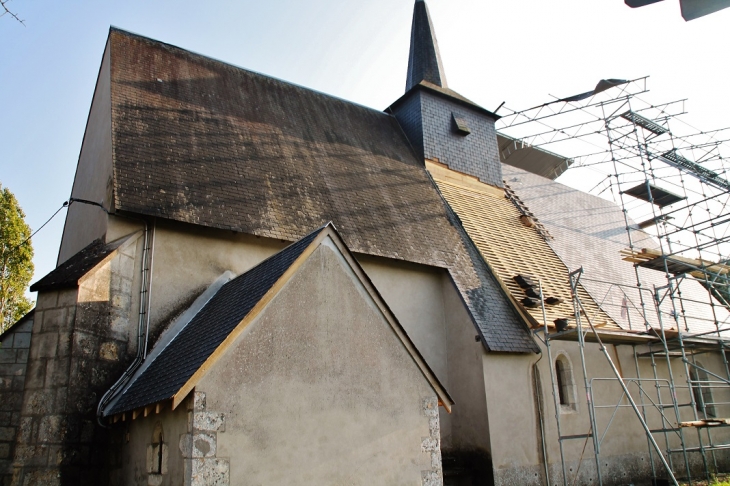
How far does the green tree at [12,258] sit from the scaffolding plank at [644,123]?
58.2ft

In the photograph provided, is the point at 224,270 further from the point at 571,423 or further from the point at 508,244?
the point at 571,423

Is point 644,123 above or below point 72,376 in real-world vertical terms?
above

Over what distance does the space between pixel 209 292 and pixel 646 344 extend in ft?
32.2

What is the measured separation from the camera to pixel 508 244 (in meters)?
13.6

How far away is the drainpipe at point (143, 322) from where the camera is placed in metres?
7.50

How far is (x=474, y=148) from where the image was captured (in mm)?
16125

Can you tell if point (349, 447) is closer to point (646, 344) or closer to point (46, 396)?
point (46, 396)

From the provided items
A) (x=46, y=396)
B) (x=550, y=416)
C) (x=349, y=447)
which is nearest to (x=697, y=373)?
(x=550, y=416)

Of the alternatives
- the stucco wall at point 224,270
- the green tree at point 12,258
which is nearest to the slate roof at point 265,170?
the stucco wall at point 224,270

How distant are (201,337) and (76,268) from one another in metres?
2.51

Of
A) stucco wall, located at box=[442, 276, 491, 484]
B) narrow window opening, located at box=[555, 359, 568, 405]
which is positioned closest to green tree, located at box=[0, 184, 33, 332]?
stucco wall, located at box=[442, 276, 491, 484]

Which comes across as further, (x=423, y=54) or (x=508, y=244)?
(x=423, y=54)

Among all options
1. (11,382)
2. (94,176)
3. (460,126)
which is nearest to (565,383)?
(460,126)

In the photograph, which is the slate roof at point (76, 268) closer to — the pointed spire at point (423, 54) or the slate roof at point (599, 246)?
the slate roof at point (599, 246)
